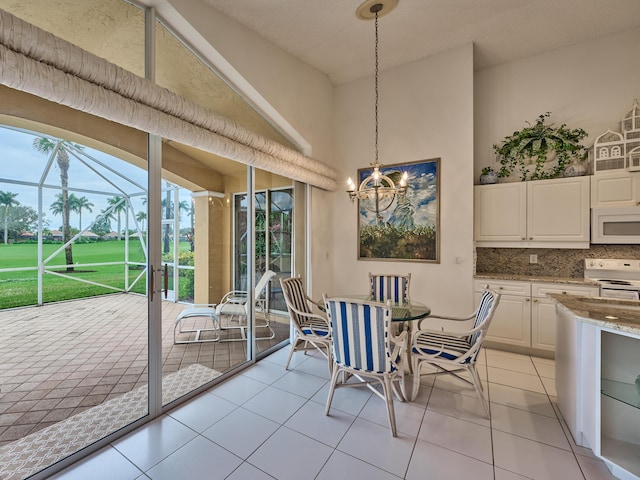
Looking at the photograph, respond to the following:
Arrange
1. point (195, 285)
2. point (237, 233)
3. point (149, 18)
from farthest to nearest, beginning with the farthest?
point (237, 233), point (195, 285), point (149, 18)

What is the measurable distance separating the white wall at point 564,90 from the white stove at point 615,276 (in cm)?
151

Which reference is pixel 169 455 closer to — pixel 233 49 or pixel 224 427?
Result: pixel 224 427

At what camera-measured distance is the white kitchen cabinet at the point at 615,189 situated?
10.1 feet

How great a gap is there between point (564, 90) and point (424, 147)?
6.06ft

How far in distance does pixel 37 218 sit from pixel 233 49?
2350mm

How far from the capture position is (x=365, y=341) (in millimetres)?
2115

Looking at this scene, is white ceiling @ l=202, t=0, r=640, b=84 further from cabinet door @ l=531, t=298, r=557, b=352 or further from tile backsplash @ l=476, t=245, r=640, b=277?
cabinet door @ l=531, t=298, r=557, b=352

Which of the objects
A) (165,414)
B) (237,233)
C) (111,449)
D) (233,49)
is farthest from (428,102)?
(111,449)

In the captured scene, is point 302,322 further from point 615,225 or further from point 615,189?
point 615,189

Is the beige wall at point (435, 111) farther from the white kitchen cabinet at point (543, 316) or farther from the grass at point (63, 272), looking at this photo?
the grass at point (63, 272)

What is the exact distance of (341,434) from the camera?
206cm

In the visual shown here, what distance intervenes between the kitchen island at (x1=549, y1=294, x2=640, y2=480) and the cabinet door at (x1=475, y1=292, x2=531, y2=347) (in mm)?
1570

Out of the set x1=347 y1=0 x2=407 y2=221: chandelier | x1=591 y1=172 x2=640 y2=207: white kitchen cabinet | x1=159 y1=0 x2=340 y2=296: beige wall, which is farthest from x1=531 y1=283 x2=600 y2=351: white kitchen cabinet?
x1=159 y1=0 x2=340 y2=296: beige wall

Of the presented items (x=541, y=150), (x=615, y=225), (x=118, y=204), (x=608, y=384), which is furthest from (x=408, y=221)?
(x=118, y=204)
